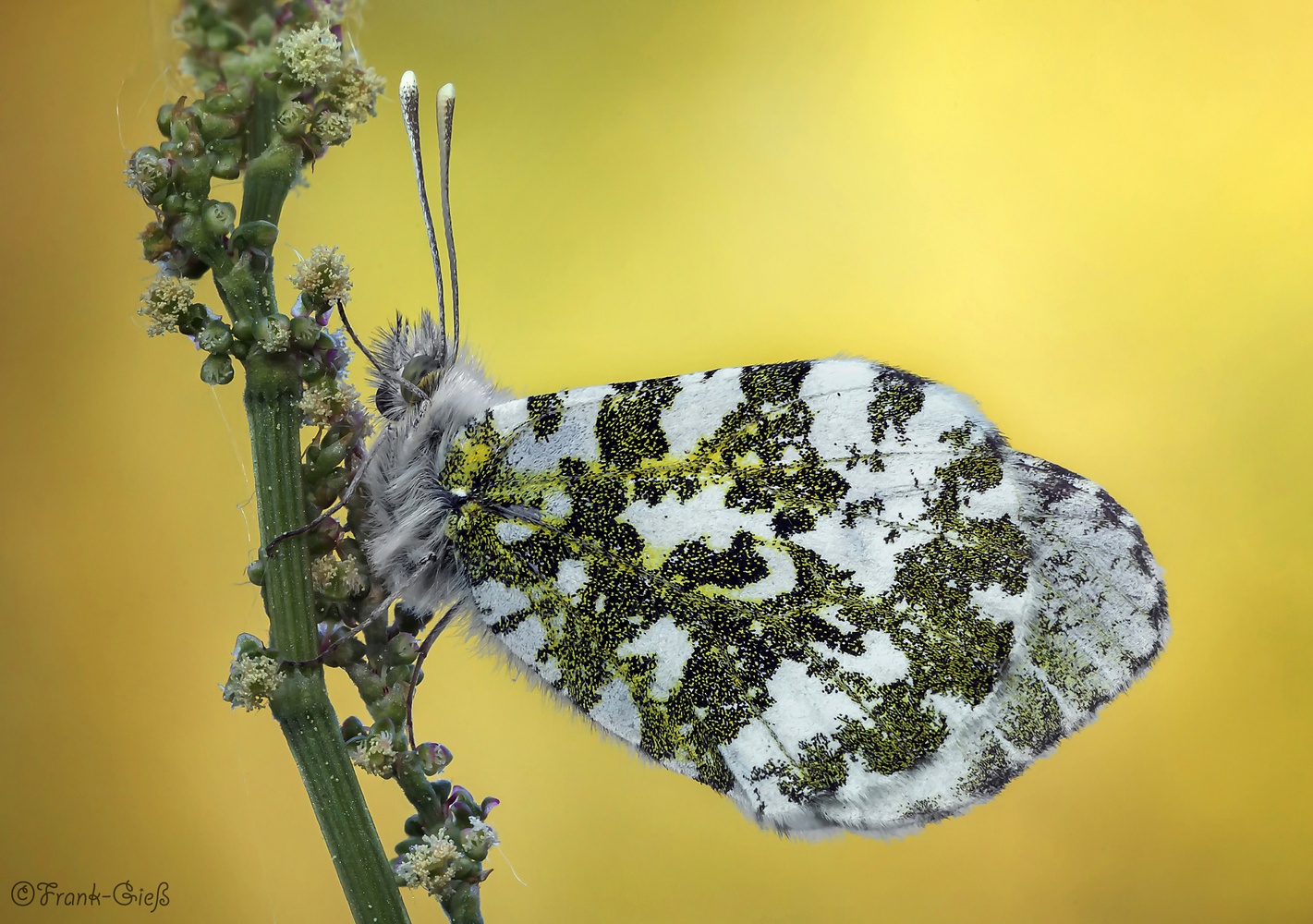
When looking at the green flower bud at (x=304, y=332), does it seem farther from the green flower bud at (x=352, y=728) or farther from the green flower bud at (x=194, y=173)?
the green flower bud at (x=352, y=728)

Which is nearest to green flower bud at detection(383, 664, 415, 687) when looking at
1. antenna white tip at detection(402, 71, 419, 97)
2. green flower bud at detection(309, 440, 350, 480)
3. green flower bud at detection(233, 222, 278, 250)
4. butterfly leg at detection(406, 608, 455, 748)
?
butterfly leg at detection(406, 608, 455, 748)

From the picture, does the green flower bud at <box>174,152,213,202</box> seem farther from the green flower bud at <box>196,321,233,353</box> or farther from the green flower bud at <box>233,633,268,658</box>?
the green flower bud at <box>233,633,268,658</box>

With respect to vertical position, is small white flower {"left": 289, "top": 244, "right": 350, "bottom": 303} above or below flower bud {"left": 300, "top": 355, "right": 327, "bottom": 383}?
above

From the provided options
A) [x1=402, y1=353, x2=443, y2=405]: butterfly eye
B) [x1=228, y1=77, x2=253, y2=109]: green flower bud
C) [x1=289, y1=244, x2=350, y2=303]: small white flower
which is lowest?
[x1=402, y1=353, x2=443, y2=405]: butterfly eye

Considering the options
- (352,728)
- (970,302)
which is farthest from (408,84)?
(970,302)

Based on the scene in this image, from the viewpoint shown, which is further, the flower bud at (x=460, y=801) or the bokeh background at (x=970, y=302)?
the bokeh background at (x=970, y=302)

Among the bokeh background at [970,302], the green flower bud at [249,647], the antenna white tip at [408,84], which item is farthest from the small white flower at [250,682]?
the bokeh background at [970,302]

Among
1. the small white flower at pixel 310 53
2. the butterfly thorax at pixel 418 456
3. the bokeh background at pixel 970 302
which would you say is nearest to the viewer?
the small white flower at pixel 310 53
